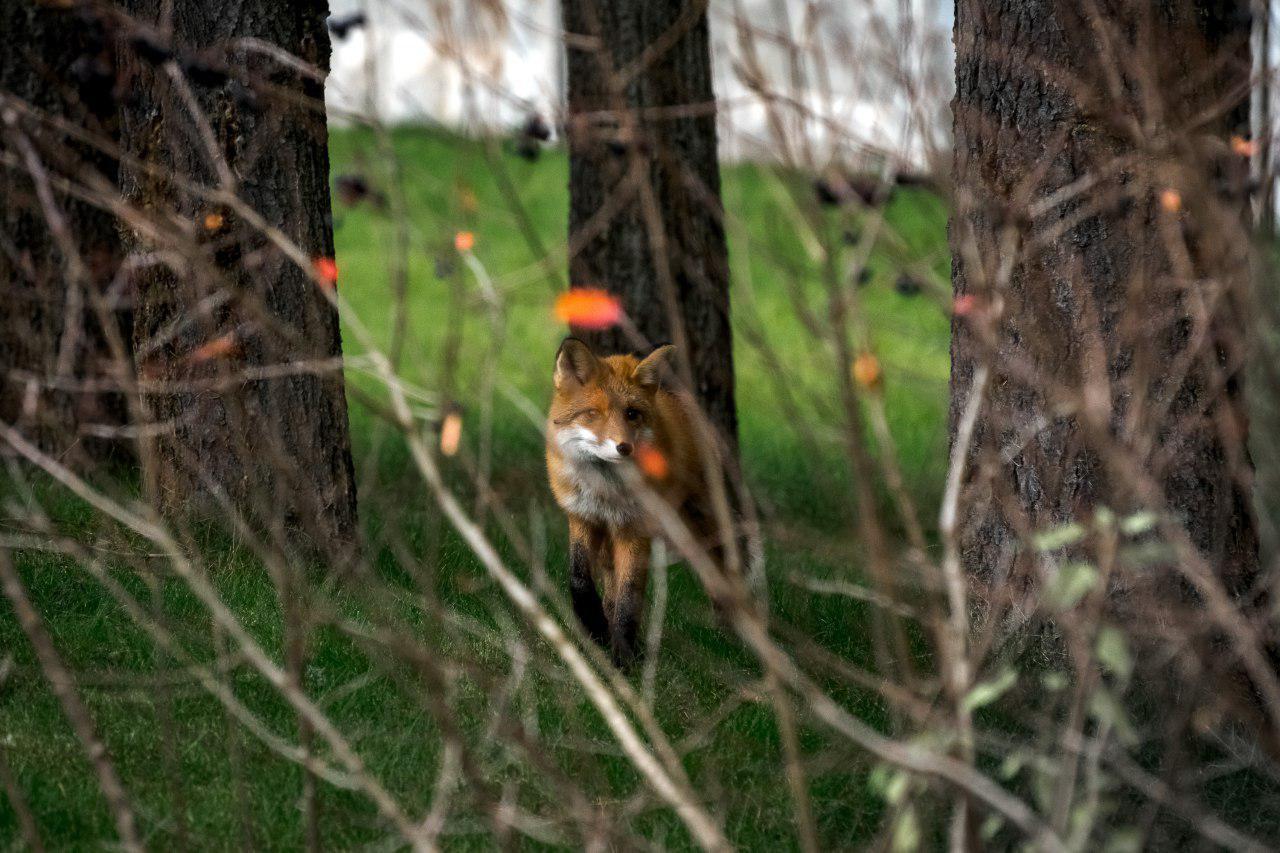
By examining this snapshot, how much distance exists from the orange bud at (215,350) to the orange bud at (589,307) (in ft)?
7.10

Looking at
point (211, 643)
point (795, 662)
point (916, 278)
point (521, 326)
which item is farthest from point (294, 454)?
point (521, 326)

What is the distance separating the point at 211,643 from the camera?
5320mm

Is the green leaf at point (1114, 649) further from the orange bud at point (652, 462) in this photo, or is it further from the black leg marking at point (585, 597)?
the black leg marking at point (585, 597)

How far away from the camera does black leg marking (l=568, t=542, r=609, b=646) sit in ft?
21.2

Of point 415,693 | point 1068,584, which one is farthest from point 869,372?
point 415,693

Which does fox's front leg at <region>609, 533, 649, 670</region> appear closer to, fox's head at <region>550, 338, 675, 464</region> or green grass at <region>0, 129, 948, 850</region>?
green grass at <region>0, 129, 948, 850</region>

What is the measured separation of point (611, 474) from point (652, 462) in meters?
0.19

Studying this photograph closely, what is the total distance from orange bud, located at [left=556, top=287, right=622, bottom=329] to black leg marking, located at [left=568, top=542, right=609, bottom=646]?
5.96 feet

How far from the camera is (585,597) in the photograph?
650 cm

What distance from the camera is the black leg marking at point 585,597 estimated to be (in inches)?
255

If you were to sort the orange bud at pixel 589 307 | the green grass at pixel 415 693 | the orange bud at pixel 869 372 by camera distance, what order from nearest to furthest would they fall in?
the orange bud at pixel 869 372 → the green grass at pixel 415 693 → the orange bud at pixel 589 307

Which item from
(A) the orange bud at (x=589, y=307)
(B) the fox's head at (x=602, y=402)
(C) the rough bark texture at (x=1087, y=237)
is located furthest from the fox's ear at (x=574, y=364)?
(C) the rough bark texture at (x=1087, y=237)

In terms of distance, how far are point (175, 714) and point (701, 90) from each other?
5.14 meters

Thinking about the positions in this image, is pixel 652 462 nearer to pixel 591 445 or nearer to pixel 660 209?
pixel 591 445
